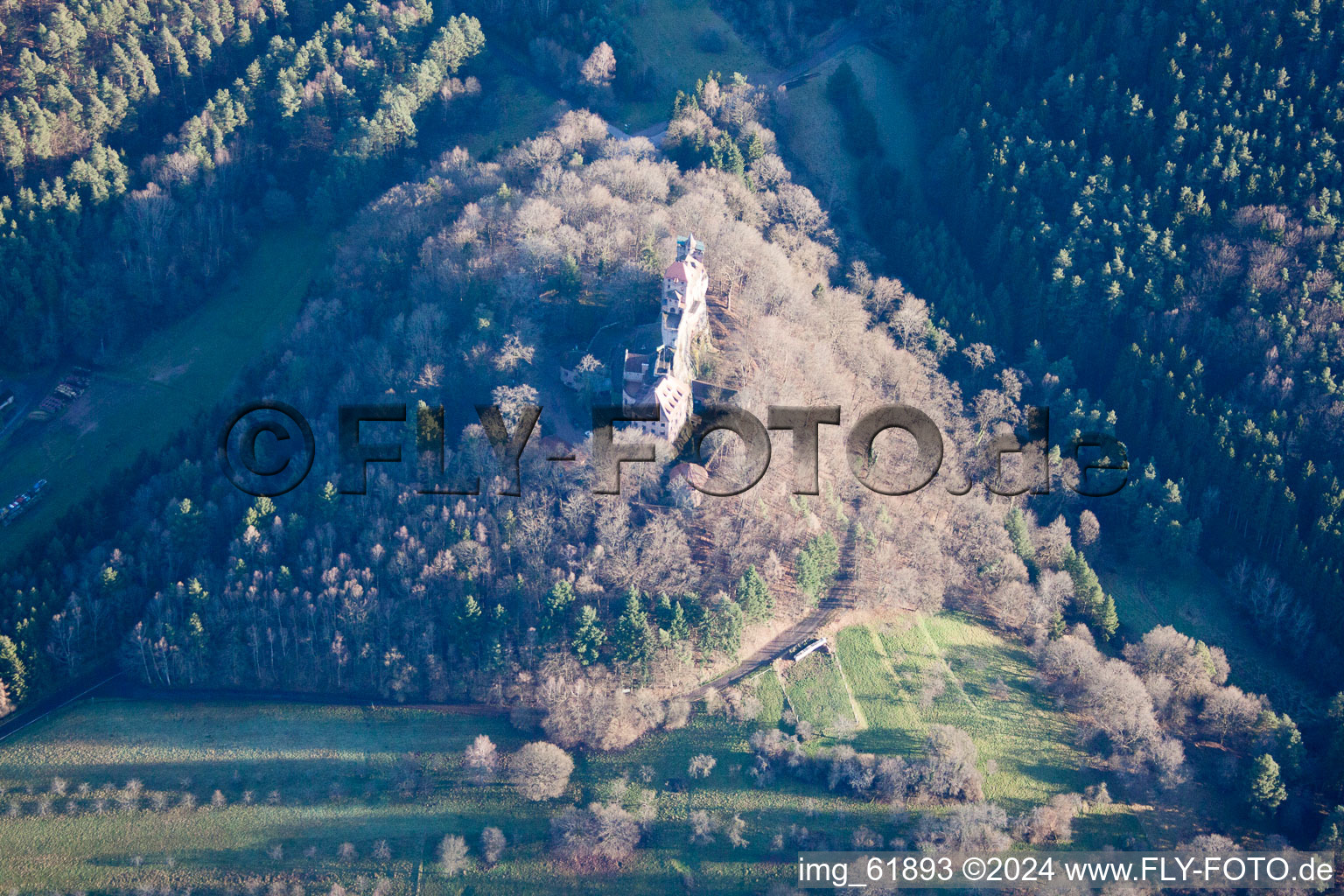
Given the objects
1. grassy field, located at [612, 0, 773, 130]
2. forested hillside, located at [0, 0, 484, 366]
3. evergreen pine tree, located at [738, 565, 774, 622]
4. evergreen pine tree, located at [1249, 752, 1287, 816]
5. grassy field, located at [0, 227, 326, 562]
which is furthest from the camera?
grassy field, located at [612, 0, 773, 130]

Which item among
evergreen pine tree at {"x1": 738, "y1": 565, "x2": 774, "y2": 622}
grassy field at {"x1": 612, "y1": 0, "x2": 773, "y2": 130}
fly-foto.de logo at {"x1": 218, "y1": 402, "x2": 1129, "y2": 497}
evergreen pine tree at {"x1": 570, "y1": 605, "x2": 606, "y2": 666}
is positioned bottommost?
evergreen pine tree at {"x1": 570, "y1": 605, "x2": 606, "y2": 666}

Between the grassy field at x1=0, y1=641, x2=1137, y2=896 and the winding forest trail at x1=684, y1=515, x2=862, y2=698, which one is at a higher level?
the winding forest trail at x1=684, y1=515, x2=862, y2=698

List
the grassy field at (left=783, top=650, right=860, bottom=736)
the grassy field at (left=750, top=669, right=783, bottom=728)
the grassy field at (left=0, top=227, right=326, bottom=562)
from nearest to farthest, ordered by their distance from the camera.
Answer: the grassy field at (left=750, top=669, right=783, bottom=728) < the grassy field at (left=783, top=650, right=860, bottom=736) < the grassy field at (left=0, top=227, right=326, bottom=562)

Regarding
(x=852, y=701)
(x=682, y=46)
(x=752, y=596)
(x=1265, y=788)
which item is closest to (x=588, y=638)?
(x=752, y=596)

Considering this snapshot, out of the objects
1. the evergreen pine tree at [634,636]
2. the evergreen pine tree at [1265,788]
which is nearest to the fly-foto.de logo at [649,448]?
the evergreen pine tree at [634,636]

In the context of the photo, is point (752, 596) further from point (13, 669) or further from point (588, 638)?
point (13, 669)

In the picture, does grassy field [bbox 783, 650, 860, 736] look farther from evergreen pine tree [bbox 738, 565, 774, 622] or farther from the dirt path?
evergreen pine tree [bbox 738, 565, 774, 622]

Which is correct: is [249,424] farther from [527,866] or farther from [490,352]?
[527,866]

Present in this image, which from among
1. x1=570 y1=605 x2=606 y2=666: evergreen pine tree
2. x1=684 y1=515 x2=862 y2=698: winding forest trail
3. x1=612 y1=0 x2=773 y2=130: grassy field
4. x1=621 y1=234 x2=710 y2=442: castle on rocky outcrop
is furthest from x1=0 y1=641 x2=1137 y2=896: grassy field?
x1=612 y1=0 x2=773 y2=130: grassy field
